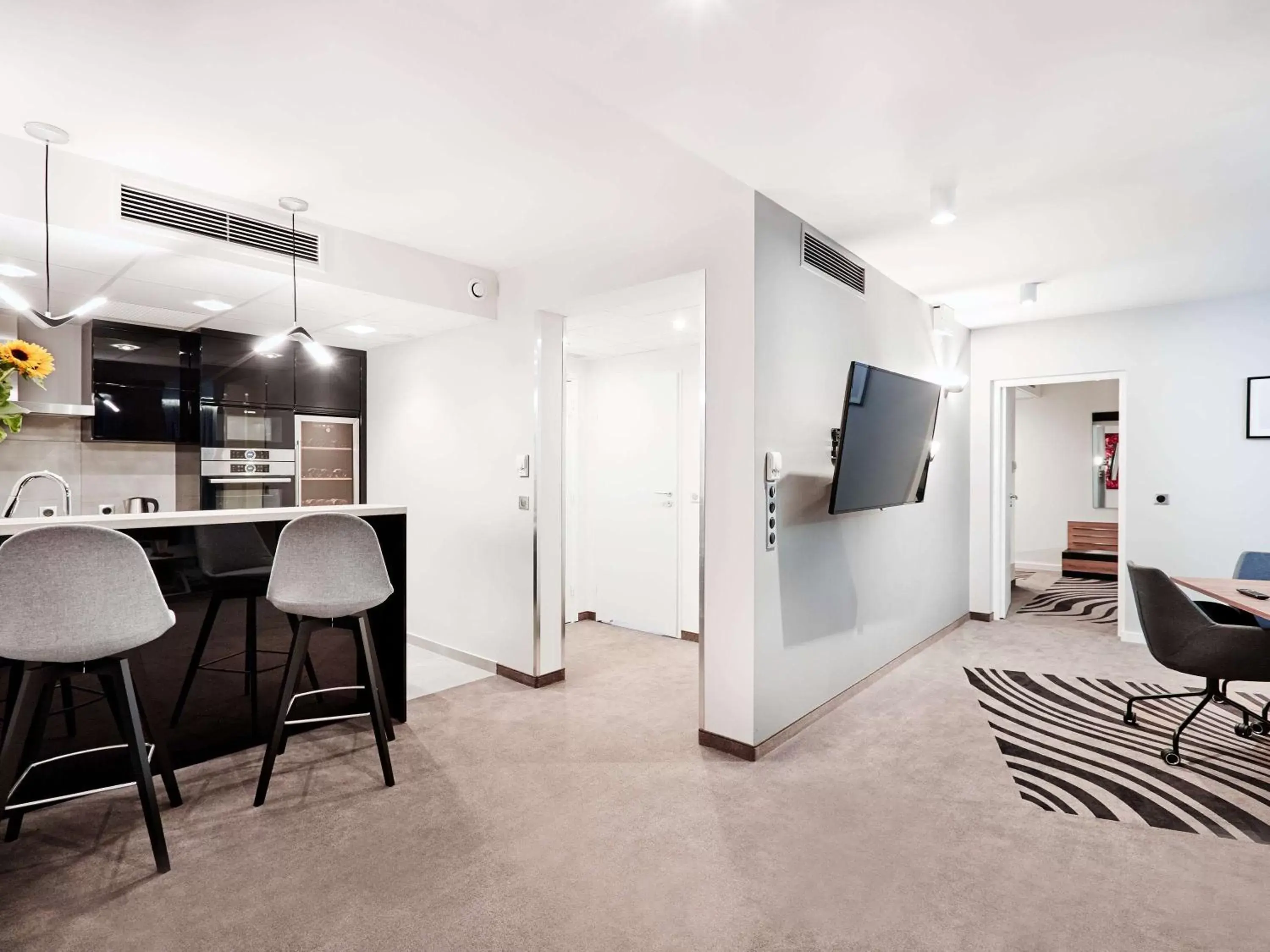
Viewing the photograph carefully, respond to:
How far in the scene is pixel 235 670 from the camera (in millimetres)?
3045

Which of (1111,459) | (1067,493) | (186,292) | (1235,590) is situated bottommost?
(1235,590)

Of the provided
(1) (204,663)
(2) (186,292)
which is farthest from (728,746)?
(2) (186,292)

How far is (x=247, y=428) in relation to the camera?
492 centimetres

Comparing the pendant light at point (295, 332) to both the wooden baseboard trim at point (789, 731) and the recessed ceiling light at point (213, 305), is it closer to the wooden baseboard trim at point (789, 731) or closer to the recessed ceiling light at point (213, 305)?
the recessed ceiling light at point (213, 305)

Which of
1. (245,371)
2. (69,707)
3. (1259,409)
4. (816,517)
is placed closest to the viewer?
(69,707)

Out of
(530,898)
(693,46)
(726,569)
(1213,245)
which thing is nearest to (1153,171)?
(1213,245)

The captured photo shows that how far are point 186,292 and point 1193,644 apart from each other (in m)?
5.44

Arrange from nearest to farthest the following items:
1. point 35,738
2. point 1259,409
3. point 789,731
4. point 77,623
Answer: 1. point 77,623
2. point 35,738
3. point 789,731
4. point 1259,409

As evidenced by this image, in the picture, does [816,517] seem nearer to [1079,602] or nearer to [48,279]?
[48,279]

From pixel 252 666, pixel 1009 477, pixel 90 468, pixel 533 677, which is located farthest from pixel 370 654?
pixel 1009 477

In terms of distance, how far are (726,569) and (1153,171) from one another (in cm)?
249

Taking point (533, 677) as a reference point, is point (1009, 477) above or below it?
above

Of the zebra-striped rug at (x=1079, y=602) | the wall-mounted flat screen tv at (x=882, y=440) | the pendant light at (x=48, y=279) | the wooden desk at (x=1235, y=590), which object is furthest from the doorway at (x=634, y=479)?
the zebra-striped rug at (x=1079, y=602)

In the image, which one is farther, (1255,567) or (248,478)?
(248,478)
